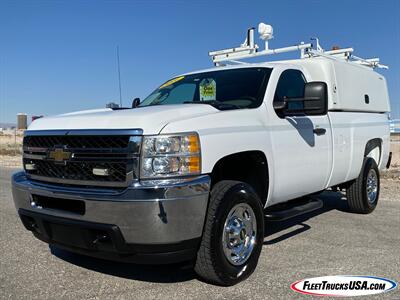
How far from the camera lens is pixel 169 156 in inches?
127

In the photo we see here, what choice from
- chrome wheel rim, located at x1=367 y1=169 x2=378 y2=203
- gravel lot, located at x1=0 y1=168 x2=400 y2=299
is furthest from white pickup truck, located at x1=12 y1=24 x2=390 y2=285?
chrome wheel rim, located at x1=367 y1=169 x2=378 y2=203

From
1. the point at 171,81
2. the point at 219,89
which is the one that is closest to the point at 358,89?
the point at 219,89

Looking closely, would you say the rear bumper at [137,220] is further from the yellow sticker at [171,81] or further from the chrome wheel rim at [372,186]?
the chrome wheel rim at [372,186]

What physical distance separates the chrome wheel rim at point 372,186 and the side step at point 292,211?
208cm

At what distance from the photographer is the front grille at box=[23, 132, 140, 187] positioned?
3238 mm

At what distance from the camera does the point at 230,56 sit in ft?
23.5

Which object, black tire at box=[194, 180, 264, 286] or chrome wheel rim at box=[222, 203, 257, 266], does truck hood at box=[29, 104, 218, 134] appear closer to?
black tire at box=[194, 180, 264, 286]

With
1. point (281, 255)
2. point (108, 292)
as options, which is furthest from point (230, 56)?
point (108, 292)

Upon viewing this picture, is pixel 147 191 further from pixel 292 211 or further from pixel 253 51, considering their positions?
pixel 253 51

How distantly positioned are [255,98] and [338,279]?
1875 millimetres

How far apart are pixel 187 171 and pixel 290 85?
87.7 inches

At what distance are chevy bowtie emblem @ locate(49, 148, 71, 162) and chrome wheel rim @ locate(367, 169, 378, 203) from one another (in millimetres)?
4871

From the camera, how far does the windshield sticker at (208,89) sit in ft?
16.1

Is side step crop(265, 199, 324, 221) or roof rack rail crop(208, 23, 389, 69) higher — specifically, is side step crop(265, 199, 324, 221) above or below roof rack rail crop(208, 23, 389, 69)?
below
